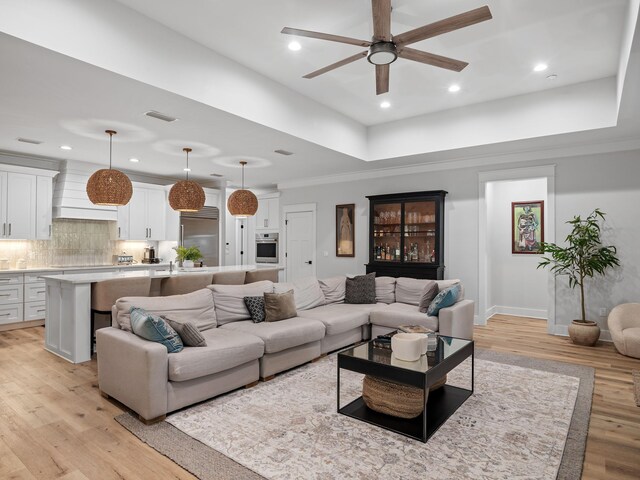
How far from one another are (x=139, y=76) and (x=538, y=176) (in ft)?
17.5

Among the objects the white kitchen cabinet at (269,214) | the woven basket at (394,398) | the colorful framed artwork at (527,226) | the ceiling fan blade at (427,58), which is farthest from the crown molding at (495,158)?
the woven basket at (394,398)

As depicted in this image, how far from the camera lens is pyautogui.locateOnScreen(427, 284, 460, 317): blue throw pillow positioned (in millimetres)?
4547

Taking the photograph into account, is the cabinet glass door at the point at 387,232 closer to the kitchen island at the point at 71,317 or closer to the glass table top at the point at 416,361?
the glass table top at the point at 416,361

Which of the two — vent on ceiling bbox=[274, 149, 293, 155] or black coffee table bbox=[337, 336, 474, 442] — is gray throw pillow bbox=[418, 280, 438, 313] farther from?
vent on ceiling bbox=[274, 149, 293, 155]

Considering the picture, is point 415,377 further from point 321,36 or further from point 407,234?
point 407,234

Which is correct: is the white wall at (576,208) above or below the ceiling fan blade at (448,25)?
below

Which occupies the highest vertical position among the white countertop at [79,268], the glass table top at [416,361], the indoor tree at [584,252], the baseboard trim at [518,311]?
the indoor tree at [584,252]

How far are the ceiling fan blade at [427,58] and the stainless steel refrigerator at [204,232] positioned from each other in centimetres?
637

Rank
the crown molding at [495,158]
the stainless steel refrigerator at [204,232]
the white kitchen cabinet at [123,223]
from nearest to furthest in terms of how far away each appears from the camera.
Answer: the crown molding at [495,158], the white kitchen cabinet at [123,223], the stainless steel refrigerator at [204,232]

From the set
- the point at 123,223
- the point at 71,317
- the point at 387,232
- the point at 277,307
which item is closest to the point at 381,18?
the point at 277,307

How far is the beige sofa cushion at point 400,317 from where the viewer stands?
4.54m

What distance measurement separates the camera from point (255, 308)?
424cm

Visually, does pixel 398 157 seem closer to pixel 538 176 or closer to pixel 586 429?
pixel 538 176

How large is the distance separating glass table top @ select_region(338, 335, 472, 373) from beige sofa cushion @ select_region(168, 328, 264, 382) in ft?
2.86
